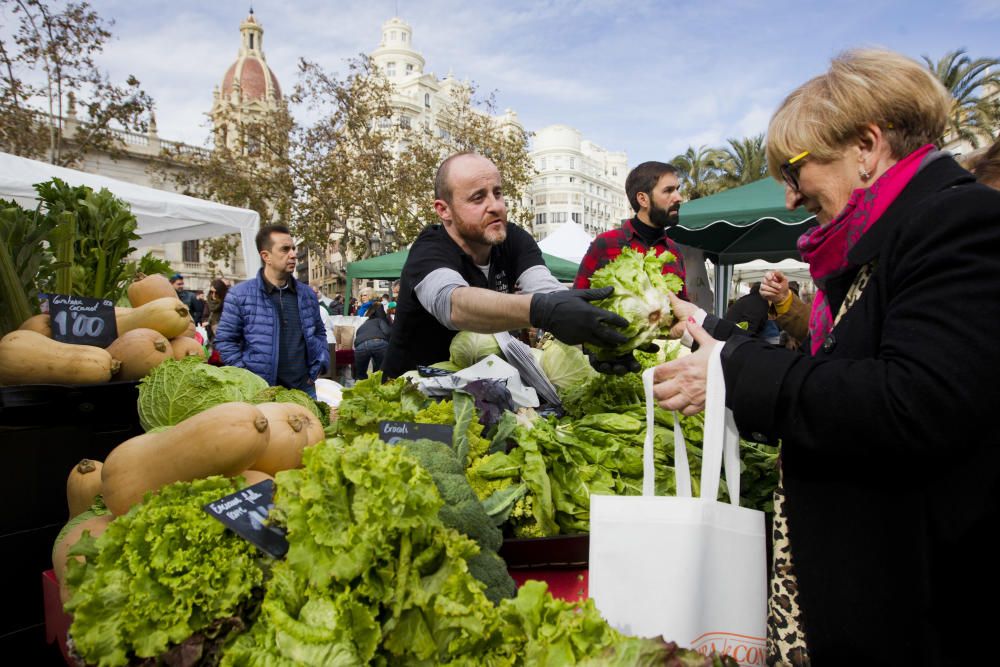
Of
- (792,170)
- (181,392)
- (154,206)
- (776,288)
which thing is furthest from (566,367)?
(154,206)

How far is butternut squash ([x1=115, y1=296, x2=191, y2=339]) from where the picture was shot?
2.70 meters

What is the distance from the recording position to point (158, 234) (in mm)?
9070

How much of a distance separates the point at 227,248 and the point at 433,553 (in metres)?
24.8

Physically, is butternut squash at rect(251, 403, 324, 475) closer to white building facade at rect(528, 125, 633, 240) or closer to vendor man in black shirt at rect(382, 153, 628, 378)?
vendor man in black shirt at rect(382, 153, 628, 378)

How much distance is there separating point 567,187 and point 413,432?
99927mm

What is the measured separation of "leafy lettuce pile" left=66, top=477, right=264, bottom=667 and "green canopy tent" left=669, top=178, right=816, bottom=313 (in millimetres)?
6500

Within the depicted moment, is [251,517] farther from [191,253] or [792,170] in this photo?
[191,253]

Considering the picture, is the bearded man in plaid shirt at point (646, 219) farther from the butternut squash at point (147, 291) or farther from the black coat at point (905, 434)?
the black coat at point (905, 434)

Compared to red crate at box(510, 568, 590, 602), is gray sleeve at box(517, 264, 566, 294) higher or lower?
higher

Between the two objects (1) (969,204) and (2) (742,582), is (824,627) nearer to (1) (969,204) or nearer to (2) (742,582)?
(2) (742,582)

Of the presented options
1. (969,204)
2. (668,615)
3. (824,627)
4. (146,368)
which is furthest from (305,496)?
(146,368)

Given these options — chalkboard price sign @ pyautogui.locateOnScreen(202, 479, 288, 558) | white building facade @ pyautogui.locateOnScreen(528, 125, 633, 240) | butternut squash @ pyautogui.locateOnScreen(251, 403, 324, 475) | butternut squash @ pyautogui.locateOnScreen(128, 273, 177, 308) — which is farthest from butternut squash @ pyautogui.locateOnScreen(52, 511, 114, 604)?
white building facade @ pyautogui.locateOnScreen(528, 125, 633, 240)

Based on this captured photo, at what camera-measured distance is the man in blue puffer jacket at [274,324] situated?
509 cm

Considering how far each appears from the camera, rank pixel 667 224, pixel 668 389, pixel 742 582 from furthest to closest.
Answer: pixel 667 224
pixel 668 389
pixel 742 582
